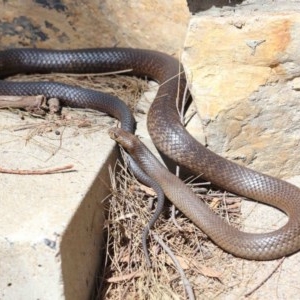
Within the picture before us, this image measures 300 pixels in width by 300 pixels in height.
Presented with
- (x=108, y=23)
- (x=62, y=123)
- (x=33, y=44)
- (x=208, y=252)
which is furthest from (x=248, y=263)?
(x=33, y=44)

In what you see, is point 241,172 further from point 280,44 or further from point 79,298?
point 79,298

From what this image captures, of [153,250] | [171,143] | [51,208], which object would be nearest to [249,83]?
[171,143]

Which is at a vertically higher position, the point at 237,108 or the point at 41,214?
the point at 237,108

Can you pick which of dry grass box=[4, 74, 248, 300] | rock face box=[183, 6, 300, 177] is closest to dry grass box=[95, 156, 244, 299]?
dry grass box=[4, 74, 248, 300]

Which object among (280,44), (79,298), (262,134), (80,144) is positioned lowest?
(79,298)

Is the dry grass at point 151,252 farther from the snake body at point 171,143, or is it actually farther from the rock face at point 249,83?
the rock face at point 249,83
